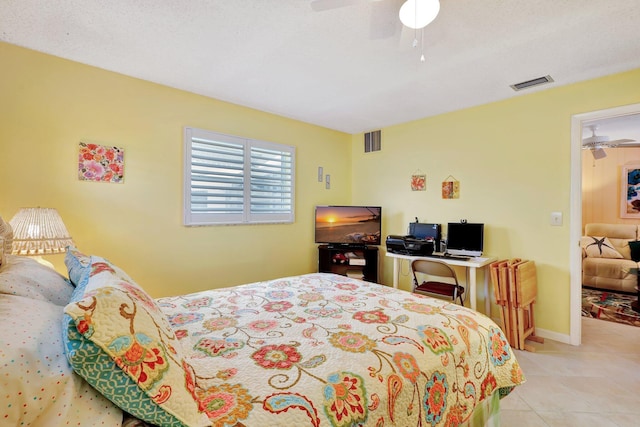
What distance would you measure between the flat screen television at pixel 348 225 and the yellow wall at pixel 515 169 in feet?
1.32

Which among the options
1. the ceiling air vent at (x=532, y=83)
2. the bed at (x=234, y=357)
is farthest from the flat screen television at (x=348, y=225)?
the bed at (x=234, y=357)

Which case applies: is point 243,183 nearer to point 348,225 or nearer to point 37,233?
point 348,225

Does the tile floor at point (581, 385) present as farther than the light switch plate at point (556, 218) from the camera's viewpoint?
No

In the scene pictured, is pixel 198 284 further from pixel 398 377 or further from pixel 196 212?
pixel 398 377

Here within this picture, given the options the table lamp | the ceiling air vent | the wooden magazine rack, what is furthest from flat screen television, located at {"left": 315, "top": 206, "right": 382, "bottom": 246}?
the table lamp

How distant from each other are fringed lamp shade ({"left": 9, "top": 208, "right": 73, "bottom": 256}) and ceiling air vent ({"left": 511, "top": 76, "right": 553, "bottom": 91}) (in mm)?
3860

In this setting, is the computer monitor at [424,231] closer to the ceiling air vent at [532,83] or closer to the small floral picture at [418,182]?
the small floral picture at [418,182]

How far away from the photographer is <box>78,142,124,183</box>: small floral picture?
2432 mm

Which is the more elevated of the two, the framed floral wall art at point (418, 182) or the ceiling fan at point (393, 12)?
the ceiling fan at point (393, 12)

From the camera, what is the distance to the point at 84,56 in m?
2.30

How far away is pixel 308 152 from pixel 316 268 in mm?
1579

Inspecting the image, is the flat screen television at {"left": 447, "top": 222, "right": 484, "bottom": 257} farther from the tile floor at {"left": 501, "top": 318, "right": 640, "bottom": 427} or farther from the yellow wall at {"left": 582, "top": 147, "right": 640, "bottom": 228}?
A: the yellow wall at {"left": 582, "top": 147, "right": 640, "bottom": 228}

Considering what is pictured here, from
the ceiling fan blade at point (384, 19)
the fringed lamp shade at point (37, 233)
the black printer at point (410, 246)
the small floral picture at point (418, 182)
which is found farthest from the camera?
the small floral picture at point (418, 182)

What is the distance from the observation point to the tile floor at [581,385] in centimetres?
177
